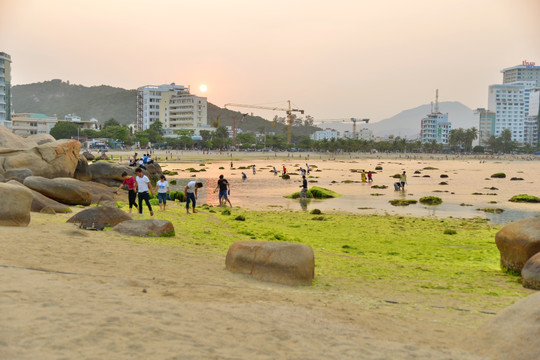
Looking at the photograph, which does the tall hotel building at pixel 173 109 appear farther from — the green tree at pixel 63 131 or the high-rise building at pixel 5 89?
the high-rise building at pixel 5 89

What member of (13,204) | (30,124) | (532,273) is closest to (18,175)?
(13,204)

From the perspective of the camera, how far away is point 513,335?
259 inches

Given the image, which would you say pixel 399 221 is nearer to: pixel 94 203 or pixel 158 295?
pixel 94 203

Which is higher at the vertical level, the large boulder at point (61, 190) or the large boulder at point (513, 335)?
the large boulder at point (61, 190)

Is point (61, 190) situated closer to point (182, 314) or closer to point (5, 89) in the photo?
point (182, 314)

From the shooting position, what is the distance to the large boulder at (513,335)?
20.5 feet

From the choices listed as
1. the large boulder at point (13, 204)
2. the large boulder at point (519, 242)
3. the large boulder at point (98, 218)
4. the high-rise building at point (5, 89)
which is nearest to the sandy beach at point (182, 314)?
the large boulder at point (13, 204)

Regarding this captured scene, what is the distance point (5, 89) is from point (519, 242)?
5239 inches

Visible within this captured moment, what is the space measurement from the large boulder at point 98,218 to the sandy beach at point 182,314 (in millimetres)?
2442

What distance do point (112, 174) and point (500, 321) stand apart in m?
25.0

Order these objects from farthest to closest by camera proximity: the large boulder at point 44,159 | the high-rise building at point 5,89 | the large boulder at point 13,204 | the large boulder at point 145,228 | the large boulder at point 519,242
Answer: the high-rise building at point 5,89 < the large boulder at point 44,159 < the large boulder at point 145,228 < the large boulder at point 13,204 < the large boulder at point 519,242

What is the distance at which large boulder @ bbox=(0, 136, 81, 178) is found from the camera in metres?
24.0

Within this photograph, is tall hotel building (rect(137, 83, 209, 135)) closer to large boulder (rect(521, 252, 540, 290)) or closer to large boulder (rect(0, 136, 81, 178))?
large boulder (rect(0, 136, 81, 178))

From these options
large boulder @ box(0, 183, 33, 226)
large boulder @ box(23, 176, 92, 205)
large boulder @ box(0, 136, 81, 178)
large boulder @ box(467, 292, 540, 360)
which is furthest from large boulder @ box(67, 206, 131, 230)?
large boulder @ box(467, 292, 540, 360)
